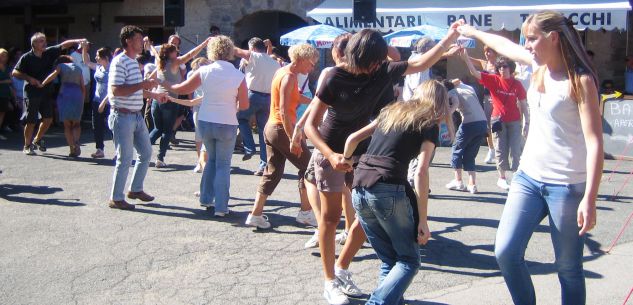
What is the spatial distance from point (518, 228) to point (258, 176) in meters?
6.31

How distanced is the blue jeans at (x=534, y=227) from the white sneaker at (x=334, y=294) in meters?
1.27

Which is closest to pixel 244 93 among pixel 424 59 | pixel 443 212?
pixel 443 212

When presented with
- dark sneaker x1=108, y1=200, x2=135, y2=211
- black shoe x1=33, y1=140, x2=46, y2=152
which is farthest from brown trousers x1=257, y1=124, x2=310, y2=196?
black shoe x1=33, y1=140, x2=46, y2=152

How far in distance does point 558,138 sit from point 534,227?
0.48 metres

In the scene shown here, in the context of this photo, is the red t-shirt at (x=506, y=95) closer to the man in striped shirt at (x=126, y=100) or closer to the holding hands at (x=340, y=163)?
the man in striped shirt at (x=126, y=100)

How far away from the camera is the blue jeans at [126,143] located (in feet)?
24.2

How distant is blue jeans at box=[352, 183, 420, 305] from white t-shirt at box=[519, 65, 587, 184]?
2.33 feet

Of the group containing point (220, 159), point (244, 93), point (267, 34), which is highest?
point (267, 34)

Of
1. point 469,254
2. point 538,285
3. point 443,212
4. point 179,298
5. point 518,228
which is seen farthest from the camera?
point 443,212

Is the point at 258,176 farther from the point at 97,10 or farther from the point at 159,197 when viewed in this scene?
the point at 97,10

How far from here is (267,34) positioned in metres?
20.4

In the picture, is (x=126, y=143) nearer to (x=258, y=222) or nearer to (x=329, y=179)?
(x=258, y=222)

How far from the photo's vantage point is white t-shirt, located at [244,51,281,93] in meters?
9.77

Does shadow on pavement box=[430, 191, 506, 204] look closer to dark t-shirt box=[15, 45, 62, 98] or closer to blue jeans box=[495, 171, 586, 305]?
blue jeans box=[495, 171, 586, 305]
